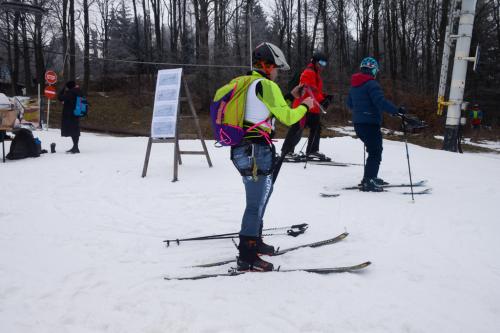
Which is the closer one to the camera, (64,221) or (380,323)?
(380,323)

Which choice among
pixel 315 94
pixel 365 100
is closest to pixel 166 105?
pixel 315 94

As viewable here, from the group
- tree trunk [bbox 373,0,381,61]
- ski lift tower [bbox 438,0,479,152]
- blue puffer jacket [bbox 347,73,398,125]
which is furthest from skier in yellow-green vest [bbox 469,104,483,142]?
blue puffer jacket [bbox 347,73,398,125]

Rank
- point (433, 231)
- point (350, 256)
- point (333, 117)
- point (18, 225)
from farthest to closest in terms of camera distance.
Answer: point (333, 117) → point (18, 225) → point (433, 231) → point (350, 256)

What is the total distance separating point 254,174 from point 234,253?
1.12m

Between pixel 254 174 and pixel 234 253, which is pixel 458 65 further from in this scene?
pixel 254 174

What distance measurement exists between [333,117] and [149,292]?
22.4 metres

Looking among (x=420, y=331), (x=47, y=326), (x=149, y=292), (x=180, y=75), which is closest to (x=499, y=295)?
(x=420, y=331)

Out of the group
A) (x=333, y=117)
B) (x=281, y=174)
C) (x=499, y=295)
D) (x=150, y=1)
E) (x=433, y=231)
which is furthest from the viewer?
(x=150, y=1)

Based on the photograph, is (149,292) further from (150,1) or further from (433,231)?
(150,1)

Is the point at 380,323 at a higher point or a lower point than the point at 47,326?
higher

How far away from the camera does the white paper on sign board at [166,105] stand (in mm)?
7809

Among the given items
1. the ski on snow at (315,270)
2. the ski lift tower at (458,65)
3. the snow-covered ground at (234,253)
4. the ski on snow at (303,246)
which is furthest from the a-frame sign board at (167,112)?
the ski lift tower at (458,65)

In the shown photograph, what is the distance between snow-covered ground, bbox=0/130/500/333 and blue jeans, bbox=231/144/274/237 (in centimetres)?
49

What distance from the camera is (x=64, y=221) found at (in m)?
5.14
